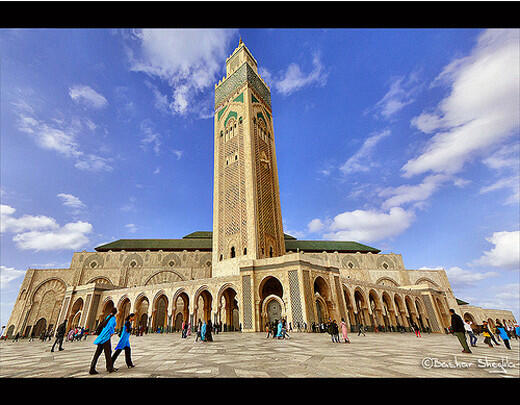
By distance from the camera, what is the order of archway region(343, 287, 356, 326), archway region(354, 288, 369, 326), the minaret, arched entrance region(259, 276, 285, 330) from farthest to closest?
the minaret → archway region(354, 288, 369, 326) → archway region(343, 287, 356, 326) → arched entrance region(259, 276, 285, 330)

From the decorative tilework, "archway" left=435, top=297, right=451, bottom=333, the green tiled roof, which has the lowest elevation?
"archway" left=435, top=297, right=451, bottom=333

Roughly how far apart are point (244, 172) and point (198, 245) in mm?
15512

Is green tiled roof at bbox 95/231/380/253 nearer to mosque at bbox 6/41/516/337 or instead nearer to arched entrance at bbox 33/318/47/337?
mosque at bbox 6/41/516/337

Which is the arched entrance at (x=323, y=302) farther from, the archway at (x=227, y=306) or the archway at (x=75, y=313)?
the archway at (x=75, y=313)

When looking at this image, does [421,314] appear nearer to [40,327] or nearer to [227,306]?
[227,306]

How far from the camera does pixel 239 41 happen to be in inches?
1198

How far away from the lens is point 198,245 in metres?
34.2

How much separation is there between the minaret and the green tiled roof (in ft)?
39.8

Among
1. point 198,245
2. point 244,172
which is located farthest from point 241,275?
point 198,245

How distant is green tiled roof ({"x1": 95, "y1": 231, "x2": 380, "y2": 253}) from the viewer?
109ft

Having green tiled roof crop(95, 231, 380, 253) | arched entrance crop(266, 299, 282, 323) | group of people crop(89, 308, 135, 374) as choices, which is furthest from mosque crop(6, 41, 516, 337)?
group of people crop(89, 308, 135, 374)

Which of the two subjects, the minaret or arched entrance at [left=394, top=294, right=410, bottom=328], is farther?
arched entrance at [left=394, top=294, right=410, bottom=328]
